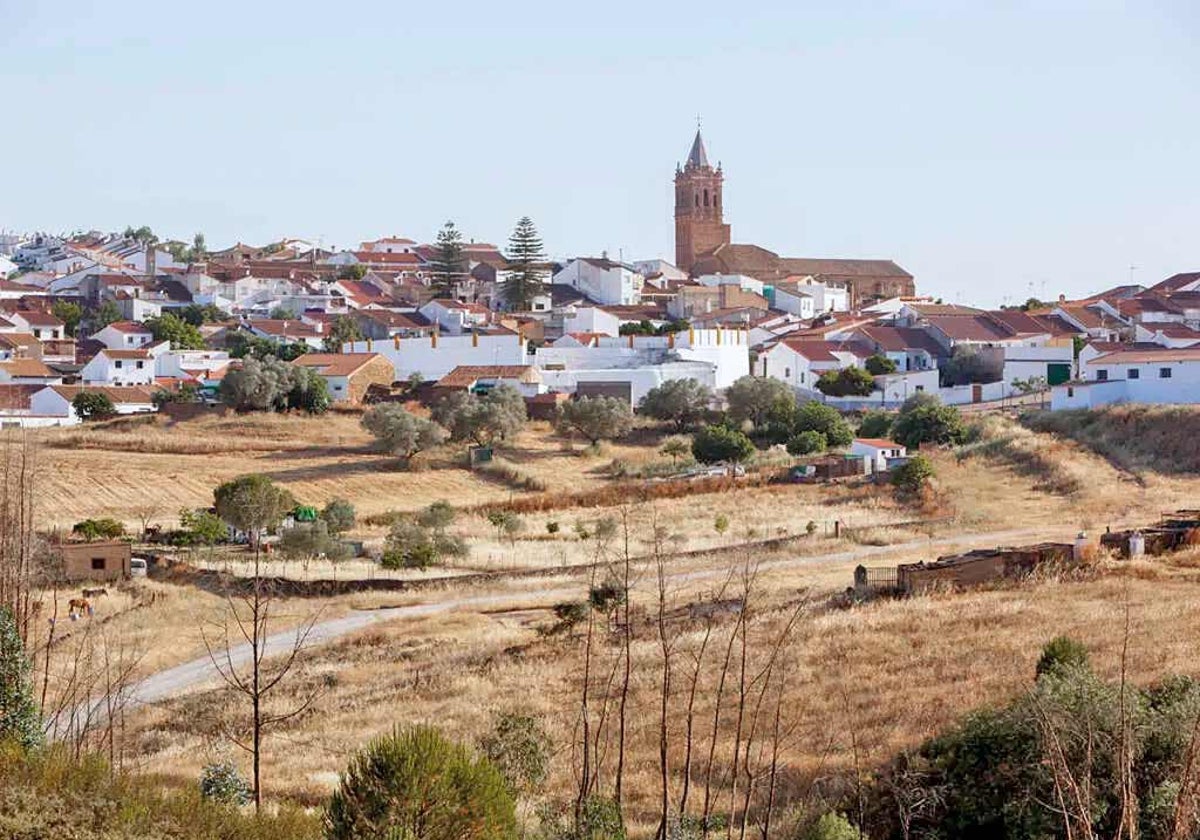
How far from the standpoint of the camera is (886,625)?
61.0ft

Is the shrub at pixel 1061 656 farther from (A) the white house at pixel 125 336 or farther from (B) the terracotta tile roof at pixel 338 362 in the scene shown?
(A) the white house at pixel 125 336

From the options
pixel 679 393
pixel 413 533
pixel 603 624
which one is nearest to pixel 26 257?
pixel 679 393

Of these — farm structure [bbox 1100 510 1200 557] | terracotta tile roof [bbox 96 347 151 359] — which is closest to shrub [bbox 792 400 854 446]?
farm structure [bbox 1100 510 1200 557]

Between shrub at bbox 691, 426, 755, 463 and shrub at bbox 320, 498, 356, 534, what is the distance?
11.4m

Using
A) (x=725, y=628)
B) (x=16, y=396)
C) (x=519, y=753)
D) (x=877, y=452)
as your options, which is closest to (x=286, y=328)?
(x=16, y=396)

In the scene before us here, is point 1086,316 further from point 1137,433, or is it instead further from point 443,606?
point 443,606

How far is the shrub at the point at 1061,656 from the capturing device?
13.4 meters

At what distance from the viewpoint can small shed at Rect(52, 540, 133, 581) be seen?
26406 mm

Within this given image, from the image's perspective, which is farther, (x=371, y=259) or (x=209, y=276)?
(x=371, y=259)

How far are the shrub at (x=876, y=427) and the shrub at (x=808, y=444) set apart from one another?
5.51 feet

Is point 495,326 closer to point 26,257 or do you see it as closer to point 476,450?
point 476,450

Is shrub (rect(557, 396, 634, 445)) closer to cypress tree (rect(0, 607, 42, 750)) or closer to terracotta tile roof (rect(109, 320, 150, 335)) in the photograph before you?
terracotta tile roof (rect(109, 320, 150, 335))

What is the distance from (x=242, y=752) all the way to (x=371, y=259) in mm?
74011

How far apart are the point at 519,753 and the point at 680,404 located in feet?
118
